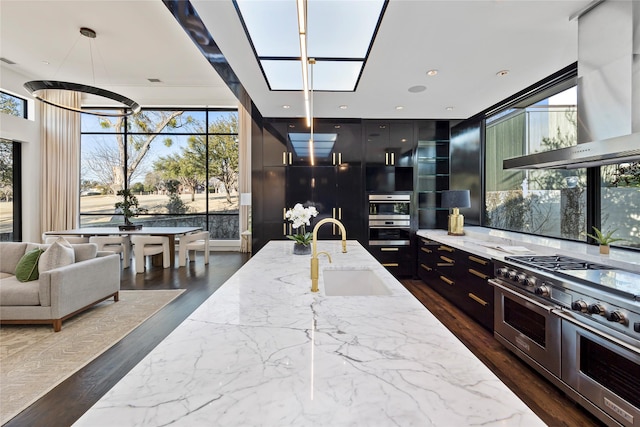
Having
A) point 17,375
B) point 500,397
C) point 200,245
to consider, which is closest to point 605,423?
point 500,397

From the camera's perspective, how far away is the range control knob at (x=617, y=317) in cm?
142

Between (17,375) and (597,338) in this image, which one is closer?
(597,338)

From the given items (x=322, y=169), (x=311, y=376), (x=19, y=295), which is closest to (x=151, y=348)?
(x=19, y=295)

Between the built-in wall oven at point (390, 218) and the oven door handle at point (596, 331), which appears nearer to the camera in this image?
the oven door handle at point (596, 331)

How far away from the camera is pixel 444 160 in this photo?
4.75 metres

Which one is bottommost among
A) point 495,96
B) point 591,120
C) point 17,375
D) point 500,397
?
point 17,375

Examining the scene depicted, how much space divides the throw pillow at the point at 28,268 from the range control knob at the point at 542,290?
15.3 feet

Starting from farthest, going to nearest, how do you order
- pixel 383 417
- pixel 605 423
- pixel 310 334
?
pixel 605 423
pixel 310 334
pixel 383 417

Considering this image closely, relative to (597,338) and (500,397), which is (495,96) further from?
(500,397)

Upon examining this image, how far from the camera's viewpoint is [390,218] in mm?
4625

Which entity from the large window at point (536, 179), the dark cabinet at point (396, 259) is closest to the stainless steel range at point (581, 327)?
the large window at point (536, 179)

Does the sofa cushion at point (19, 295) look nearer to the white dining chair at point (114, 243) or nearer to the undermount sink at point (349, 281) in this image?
the white dining chair at point (114, 243)

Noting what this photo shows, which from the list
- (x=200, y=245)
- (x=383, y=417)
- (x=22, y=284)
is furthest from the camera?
(x=200, y=245)

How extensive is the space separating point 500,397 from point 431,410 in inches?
7.6
